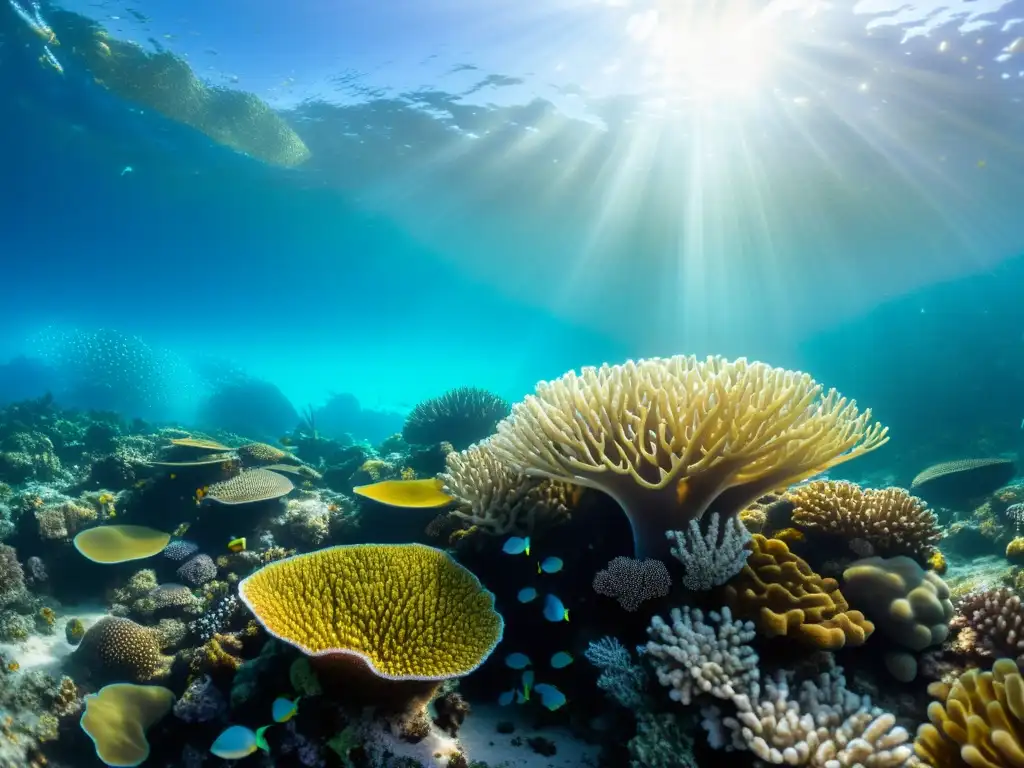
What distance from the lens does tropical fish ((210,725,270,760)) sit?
120 inches

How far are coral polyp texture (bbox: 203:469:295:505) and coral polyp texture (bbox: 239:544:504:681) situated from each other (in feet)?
11.2

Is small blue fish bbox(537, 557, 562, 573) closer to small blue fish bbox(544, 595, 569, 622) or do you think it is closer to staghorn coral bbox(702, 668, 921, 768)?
small blue fish bbox(544, 595, 569, 622)

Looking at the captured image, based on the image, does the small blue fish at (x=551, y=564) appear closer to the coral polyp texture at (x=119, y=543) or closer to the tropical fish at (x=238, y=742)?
the tropical fish at (x=238, y=742)

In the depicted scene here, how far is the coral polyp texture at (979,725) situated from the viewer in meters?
2.29

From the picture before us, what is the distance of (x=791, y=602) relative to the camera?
3.45m

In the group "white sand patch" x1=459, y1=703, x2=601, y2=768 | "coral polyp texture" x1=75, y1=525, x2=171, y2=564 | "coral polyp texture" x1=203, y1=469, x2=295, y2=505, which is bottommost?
"coral polyp texture" x1=75, y1=525, x2=171, y2=564

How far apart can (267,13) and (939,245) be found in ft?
136

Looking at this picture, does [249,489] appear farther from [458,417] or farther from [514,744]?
[514,744]

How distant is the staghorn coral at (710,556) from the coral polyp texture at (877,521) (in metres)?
1.30

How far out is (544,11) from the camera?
15.4 meters

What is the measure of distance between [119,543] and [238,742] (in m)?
4.84

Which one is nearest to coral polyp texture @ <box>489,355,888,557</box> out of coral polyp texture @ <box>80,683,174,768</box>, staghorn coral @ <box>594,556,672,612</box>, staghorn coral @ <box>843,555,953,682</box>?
staghorn coral @ <box>594,556,672,612</box>

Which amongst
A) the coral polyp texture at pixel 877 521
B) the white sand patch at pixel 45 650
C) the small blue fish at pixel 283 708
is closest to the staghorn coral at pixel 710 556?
the coral polyp texture at pixel 877 521

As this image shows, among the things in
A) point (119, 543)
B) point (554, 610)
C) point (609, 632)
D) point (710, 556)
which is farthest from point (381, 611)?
point (119, 543)
